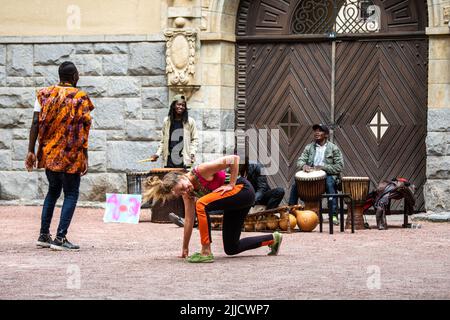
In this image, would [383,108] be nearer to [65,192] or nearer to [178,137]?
[178,137]

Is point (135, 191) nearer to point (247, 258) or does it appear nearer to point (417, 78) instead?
point (417, 78)

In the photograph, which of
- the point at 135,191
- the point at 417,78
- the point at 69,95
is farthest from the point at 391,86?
the point at 69,95

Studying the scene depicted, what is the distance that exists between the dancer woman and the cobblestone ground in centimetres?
19

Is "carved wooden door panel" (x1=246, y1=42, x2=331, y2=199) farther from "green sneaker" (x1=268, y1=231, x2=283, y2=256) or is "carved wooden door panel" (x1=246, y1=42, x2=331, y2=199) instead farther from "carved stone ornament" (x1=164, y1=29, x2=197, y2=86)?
"green sneaker" (x1=268, y1=231, x2=283, y2=256)

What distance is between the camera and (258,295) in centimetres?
933

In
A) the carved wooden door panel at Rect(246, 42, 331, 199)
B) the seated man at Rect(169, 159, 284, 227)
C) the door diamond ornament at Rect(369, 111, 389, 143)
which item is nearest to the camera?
the seated man at Rect(169, 159, 284, 227)

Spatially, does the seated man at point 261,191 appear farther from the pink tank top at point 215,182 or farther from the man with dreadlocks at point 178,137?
the pink tank top at point 215,182

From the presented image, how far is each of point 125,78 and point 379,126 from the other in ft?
13.4

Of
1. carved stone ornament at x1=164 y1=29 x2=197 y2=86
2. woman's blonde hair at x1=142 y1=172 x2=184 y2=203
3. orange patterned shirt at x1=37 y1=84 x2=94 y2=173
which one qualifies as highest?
carved stone ornament at x1=164 y1=29 x2=197 y2=86

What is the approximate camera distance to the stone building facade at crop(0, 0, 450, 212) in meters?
19.4

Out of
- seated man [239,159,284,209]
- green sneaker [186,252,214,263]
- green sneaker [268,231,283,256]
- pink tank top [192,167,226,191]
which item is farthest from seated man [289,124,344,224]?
green sneaker [186,252,214,263]

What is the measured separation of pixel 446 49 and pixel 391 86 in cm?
124

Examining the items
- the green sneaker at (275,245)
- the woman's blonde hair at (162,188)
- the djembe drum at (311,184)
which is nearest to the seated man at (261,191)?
the djembe drum at (311,184)

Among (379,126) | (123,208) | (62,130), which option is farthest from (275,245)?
(379,126)
